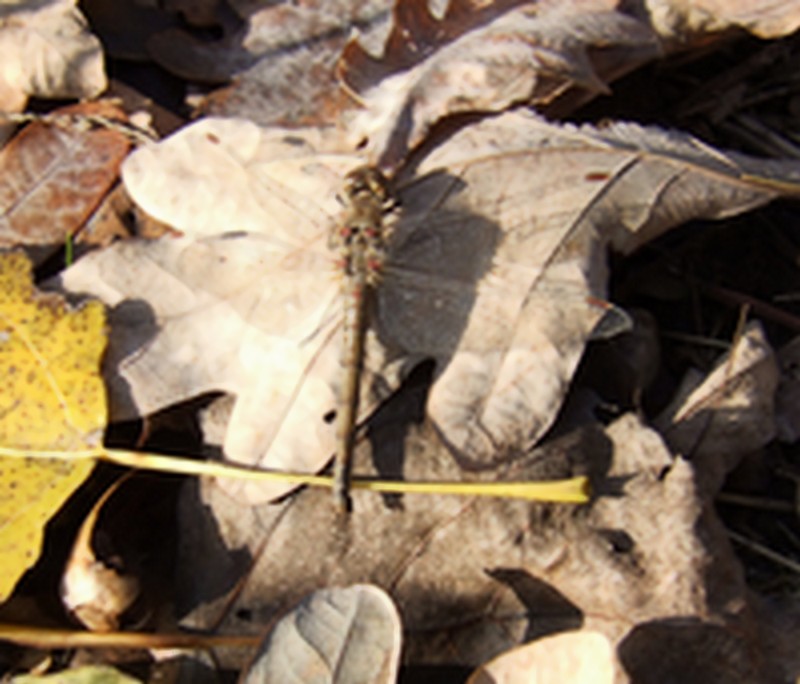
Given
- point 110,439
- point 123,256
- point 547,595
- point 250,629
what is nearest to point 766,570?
point 547,595

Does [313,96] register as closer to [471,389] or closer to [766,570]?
[471,389]

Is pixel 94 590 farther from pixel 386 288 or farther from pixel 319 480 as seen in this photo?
pixel 386 288

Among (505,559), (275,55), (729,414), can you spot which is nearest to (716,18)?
(729,414)

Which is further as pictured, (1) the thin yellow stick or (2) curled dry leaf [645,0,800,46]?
(2) curled dry leaf [645,0,800,46]

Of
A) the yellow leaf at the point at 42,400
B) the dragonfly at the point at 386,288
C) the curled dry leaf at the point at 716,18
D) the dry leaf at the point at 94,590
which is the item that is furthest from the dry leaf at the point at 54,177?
the curled dry leaf at the point at 716,18

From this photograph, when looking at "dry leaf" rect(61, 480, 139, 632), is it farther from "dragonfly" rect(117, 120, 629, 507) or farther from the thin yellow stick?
"dragonfly" rect(117, 120, 629, 507)

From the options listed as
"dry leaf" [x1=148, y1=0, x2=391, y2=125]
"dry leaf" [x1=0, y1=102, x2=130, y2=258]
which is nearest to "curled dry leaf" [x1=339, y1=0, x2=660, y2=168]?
"dry leaf" [x1=148, y1=0, x2=391, y2=125]

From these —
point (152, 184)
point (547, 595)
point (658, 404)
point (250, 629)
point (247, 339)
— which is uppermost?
point (152, 184)
